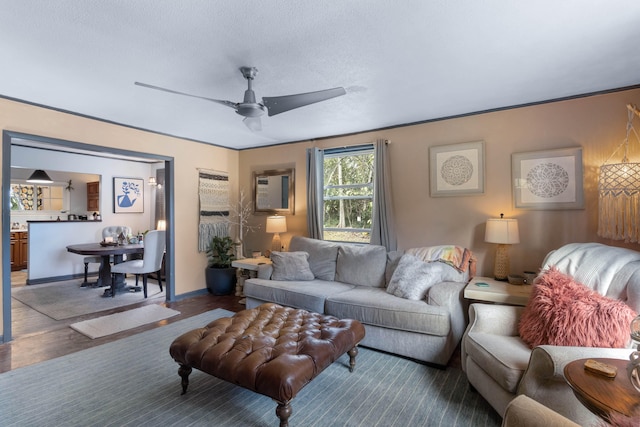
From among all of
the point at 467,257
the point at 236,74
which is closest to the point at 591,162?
the point at 467,257

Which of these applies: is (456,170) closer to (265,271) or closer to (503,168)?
(503,168)

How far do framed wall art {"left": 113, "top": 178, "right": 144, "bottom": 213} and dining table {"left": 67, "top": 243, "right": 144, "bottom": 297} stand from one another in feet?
5.87

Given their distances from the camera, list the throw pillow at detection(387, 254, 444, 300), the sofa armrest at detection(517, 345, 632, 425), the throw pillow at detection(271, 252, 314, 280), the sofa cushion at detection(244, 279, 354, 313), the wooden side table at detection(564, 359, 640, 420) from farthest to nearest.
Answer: the throw pillow at detection(271, 252, 314, 280) → the sofa cushion at detection(244, 279, 354, 313) → the throw pillow at detection(387, 254, 444, 300) → the sofa armrest at detection(517, 345, 632, 425) → the wooden side table at detection(564, 359, 640, 420)

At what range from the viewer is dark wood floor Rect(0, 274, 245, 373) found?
2889 mm

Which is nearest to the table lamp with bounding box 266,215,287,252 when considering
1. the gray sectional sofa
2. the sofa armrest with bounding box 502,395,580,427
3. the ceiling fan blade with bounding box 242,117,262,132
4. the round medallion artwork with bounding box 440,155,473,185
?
the gray sectional sofa

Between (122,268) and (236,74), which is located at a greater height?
(236,74)

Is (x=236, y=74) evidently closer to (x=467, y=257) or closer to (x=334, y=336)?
(x=334, y=336)

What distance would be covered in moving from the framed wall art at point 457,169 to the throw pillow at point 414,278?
99 cm

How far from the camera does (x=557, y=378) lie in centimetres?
158

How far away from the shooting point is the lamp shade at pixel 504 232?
9.91ft

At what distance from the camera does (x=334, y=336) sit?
7.43ft

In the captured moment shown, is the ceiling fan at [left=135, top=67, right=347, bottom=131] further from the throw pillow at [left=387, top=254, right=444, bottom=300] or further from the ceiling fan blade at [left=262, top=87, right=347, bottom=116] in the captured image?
the throw pillow at [left=387, top=254, right=444, bottom=300]

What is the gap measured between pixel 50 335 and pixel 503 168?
5244 millimetres

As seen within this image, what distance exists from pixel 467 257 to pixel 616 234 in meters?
1.22
